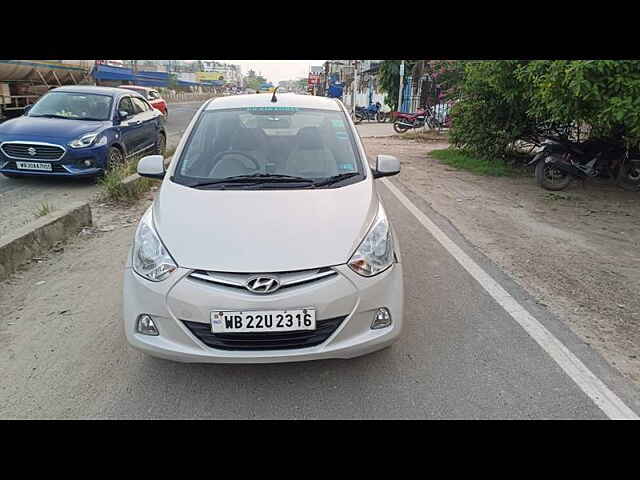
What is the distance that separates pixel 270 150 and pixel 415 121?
756 inches

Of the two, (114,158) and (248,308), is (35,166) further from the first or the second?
(248,308)

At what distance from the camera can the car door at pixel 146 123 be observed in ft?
32.7

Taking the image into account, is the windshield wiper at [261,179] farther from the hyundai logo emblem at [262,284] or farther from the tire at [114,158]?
the tire at [114,158]

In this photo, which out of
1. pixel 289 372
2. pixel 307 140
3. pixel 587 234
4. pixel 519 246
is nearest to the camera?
pixel 289 372

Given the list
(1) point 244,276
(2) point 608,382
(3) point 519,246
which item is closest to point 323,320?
(1) point 244,276

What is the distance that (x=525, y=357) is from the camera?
124 inches

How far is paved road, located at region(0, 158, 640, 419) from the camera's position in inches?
105

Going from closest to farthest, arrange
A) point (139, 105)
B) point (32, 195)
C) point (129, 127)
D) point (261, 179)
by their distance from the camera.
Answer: point (261, 179), point (32, 195), point (129, 127), point (139, 105)

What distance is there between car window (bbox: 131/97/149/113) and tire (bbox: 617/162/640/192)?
9.65m

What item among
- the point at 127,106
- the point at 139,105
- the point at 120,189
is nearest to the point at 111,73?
the point at 139,105

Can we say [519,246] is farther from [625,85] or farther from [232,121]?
[232,121]

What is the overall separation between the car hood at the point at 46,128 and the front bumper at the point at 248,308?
626 centimetres

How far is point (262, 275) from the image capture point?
2574 mm
